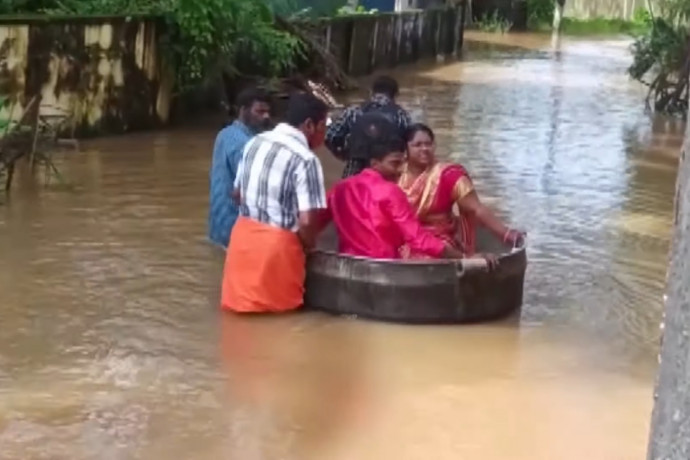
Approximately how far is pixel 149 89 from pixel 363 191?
7.91 meters

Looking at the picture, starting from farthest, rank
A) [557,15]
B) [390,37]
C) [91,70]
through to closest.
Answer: [557,15]
[390,37]
[91,70]

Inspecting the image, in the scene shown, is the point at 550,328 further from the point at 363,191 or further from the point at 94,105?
the point at 94,105

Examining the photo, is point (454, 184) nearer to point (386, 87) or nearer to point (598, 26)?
point (386, 87)

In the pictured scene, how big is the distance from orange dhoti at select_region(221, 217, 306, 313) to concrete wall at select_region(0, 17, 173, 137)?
591 cm

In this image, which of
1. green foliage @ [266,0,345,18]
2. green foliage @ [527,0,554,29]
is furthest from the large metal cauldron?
green foliage @ [527,0,554,29]

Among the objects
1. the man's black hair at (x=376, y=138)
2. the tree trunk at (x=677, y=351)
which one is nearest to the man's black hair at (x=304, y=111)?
the man's black hair at (x=376, y=138)

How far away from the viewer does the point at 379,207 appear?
721cm

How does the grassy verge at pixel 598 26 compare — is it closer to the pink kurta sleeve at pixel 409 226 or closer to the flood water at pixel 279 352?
the flood water at pixel 279 352

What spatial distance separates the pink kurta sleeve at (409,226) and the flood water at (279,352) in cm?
45

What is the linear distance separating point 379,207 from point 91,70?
729 cm

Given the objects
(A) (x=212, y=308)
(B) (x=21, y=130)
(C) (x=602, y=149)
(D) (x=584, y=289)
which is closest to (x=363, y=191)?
(A) (x=212, y=308)

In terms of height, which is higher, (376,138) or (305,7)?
(305,7)

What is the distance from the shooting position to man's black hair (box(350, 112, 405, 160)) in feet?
23.9

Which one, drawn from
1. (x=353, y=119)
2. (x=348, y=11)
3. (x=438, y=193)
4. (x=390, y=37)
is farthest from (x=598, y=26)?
(x=438, y=193)
